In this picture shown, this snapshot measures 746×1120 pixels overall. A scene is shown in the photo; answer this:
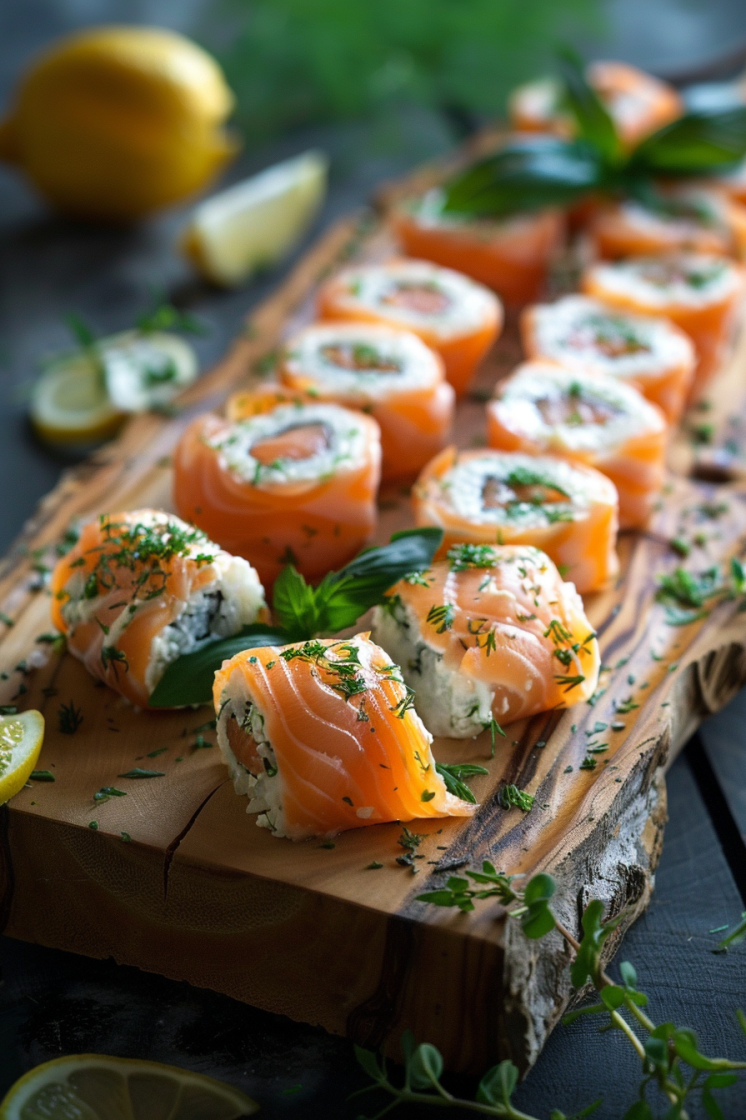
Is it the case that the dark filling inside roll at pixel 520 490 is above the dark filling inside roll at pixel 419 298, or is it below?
below

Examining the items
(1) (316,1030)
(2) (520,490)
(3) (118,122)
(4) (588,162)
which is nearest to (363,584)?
(2) (520,490)

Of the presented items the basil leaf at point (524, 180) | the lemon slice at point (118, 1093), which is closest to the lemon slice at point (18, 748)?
the lemon slice at point (118, 1093)

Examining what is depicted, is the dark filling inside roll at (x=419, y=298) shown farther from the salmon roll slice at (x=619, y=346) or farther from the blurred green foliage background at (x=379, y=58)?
the blurred green foliage background at (x=379, y=58)

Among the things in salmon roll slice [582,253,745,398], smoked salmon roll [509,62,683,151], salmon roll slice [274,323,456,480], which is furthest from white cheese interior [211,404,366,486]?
smoked salmon roll [509,62,683,151]

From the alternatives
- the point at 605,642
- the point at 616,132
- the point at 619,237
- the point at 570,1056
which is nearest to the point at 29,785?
the point at 570,1056

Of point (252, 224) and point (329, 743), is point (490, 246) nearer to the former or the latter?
point (252, 224)

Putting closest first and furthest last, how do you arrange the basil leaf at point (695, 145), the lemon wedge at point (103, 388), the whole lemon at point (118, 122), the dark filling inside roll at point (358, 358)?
the dark filling inside roll at point (358, 358) → the lemon wedge at point (103, 388) → the basil leaf at point (695, 145) → the whole lemon at point (118, 122)
